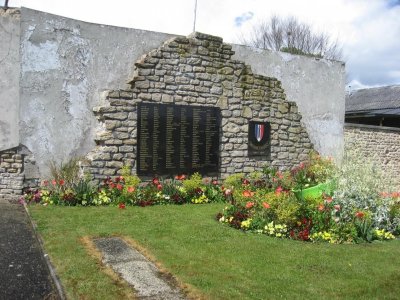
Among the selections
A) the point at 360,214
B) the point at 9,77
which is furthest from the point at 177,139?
the point at 360,214

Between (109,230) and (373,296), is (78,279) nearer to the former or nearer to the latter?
(109,230)

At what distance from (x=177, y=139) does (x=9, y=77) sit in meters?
3.91

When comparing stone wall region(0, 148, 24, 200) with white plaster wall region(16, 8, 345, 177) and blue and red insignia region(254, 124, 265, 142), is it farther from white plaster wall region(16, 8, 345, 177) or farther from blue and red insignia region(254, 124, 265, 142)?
blue and red insignia region(254, 124, 265, 142)

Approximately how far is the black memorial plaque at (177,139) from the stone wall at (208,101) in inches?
7.5

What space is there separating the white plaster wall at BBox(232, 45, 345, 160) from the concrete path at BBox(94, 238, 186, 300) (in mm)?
7698

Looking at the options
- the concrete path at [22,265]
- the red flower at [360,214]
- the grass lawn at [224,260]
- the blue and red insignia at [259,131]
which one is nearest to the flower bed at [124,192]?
the grass lawn at [224,260]

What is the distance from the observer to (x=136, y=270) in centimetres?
455

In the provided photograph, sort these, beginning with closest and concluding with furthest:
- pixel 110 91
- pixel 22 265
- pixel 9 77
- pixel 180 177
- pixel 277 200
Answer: pixel 22 265 → pixel 277 200 → pixel 9 77 → pixel 110 91 → pixel 180 177

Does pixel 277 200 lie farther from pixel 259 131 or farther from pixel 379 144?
pixel 379 144

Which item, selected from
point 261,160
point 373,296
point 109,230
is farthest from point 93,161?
point 373,296

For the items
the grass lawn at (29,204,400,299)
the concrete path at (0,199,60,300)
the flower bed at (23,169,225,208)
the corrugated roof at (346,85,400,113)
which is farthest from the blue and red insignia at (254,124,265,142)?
the corrugated roof at (346,85,400,113)

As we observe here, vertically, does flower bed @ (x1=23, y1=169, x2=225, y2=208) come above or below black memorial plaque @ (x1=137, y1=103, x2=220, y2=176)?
below

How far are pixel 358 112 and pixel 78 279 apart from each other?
66.4ft

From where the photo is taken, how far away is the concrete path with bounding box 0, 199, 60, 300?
403 centimetres
